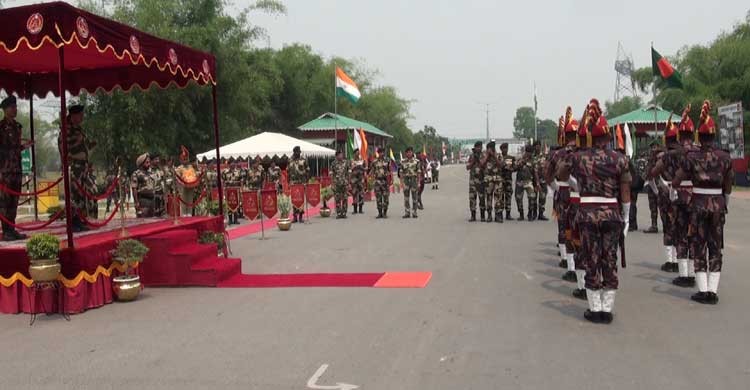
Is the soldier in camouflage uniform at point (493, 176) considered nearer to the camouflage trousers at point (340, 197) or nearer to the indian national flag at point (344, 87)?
the camouflage trousers at point (340, 197)

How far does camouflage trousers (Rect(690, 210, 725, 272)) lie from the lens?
7.09 meters

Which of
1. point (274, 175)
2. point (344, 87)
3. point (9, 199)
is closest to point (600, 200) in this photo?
point (9, 199)

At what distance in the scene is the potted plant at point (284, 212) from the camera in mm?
15773

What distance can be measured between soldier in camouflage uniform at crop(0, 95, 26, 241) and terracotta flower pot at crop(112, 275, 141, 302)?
1871 millimetres

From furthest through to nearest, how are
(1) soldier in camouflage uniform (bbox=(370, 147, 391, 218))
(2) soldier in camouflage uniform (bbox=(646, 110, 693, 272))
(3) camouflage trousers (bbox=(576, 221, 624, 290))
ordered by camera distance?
(1) soldier in camouflage uniform (bbox=(370, 147, 391, 218)) < (2) soldier in camouflage uniform (bbox=(646, 110, 693, 272)) < (3) camouflage trousers (bbox=(576, 221, 624, 290))

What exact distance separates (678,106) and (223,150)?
2902 cm

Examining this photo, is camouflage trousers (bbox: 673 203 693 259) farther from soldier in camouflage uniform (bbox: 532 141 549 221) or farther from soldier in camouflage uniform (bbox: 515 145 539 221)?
soldier in camouflage uniform (bbox: 515 145 539 221)

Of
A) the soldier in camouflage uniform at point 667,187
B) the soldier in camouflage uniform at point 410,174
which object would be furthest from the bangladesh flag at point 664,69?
the soldier in camouflage uniform at point 667,187

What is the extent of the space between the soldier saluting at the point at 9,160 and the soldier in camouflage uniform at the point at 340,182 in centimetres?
1035

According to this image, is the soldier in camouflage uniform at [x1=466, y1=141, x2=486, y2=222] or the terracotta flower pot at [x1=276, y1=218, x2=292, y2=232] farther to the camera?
the soldier in camouflage uniform at [x1=466, y1=141, x2=486, y2=222]

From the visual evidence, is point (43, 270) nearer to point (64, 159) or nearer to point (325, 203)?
point (64, 159)

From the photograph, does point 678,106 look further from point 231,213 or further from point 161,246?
point 161,246

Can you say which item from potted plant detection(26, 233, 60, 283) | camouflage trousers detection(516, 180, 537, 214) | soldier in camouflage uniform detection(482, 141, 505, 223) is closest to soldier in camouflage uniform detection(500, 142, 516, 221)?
soldier in camouflage uniform detection(482, 141, 505, 223)

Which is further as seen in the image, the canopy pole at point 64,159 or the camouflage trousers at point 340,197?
the camouflage trousers at point 340,197
